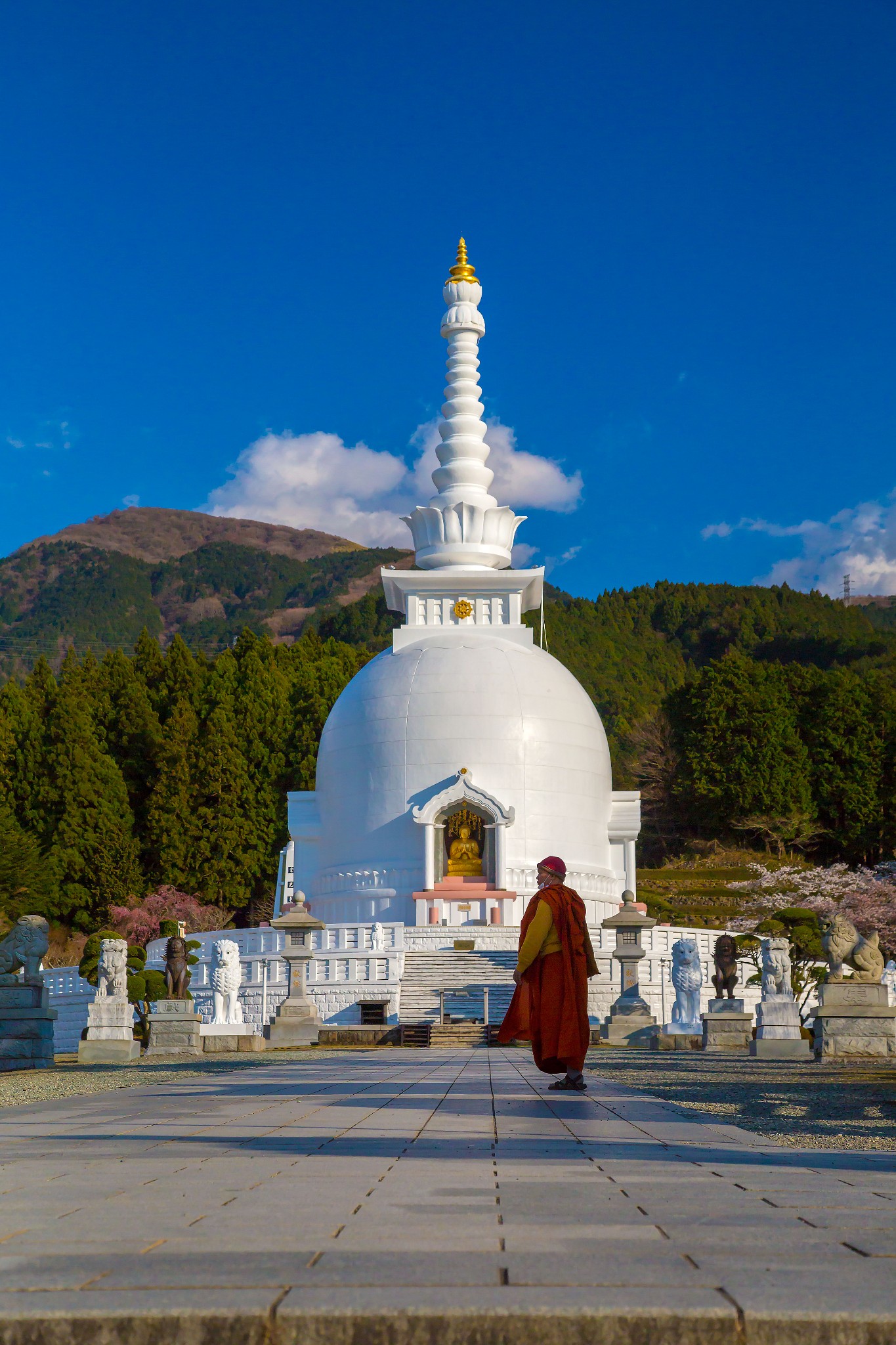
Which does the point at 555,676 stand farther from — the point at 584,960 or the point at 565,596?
the point at 565,596

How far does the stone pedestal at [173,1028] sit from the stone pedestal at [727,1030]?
8895 mm

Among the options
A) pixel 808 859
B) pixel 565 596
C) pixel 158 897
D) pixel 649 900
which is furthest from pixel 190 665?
pixel 565 596

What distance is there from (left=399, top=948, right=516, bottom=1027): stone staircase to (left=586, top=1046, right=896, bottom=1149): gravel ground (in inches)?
438

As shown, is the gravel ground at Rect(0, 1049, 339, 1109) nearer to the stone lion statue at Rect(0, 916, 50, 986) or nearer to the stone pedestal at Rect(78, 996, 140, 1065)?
the stone pedestal at Rect(78, 996, 140, 1065)

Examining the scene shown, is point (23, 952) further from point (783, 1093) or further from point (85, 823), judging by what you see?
point (85, 823)

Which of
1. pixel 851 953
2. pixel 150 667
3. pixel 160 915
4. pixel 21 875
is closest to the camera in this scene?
pixel 851 953

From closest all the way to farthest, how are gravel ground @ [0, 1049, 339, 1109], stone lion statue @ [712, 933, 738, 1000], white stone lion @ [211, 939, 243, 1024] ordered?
gravel ground @ [0, 1049, 339, 1109] → stone lion statue @ [712, 933, 738, 1000] → white stone lion @ [211, 939, 243, 1024]

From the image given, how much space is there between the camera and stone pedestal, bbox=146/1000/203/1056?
2350cm

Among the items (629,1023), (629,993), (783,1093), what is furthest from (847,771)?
(783,1093)

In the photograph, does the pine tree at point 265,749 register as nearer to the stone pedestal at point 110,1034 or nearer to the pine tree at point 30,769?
the pine tree at point 30,769

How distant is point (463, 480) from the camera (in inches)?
1903

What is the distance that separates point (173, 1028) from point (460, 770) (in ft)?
64.4

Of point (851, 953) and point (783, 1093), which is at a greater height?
point (851, 953)

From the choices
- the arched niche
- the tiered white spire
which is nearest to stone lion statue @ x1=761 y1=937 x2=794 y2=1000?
the arched niche
